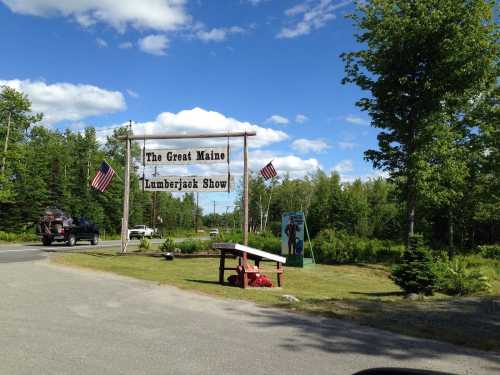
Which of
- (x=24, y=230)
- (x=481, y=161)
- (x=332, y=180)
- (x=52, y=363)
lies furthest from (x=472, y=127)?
(x=332, y=180)

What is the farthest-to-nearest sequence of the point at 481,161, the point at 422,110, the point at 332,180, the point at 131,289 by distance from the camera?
1. the point at 332,180
2. the point at 481,161
3. the point at 422,110
4. the point at 131,289

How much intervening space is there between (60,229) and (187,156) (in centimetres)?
1175

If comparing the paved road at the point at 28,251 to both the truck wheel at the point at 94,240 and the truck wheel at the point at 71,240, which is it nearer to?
the truck wheel at the point at 71,240

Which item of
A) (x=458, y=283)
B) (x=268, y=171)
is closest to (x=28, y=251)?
(x=268, y=171)

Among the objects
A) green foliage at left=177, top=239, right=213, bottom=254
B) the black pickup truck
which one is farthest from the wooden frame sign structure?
the black pickup truck

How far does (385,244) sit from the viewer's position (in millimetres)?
25641

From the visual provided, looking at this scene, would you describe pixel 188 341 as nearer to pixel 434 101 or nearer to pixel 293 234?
pixel 293 234

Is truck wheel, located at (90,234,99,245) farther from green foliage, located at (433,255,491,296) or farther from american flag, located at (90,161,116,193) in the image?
green foliage, located at (433,255,491,296)

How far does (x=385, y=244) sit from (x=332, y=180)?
5160 cm

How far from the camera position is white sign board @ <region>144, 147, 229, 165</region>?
67.6 ft

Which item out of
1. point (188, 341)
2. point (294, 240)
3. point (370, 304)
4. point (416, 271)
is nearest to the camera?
point (188, 341)

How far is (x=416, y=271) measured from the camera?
12.8 meters

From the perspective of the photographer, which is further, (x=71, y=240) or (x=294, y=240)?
(x=71, y=240)

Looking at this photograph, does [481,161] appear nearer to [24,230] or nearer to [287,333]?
[287,333]
